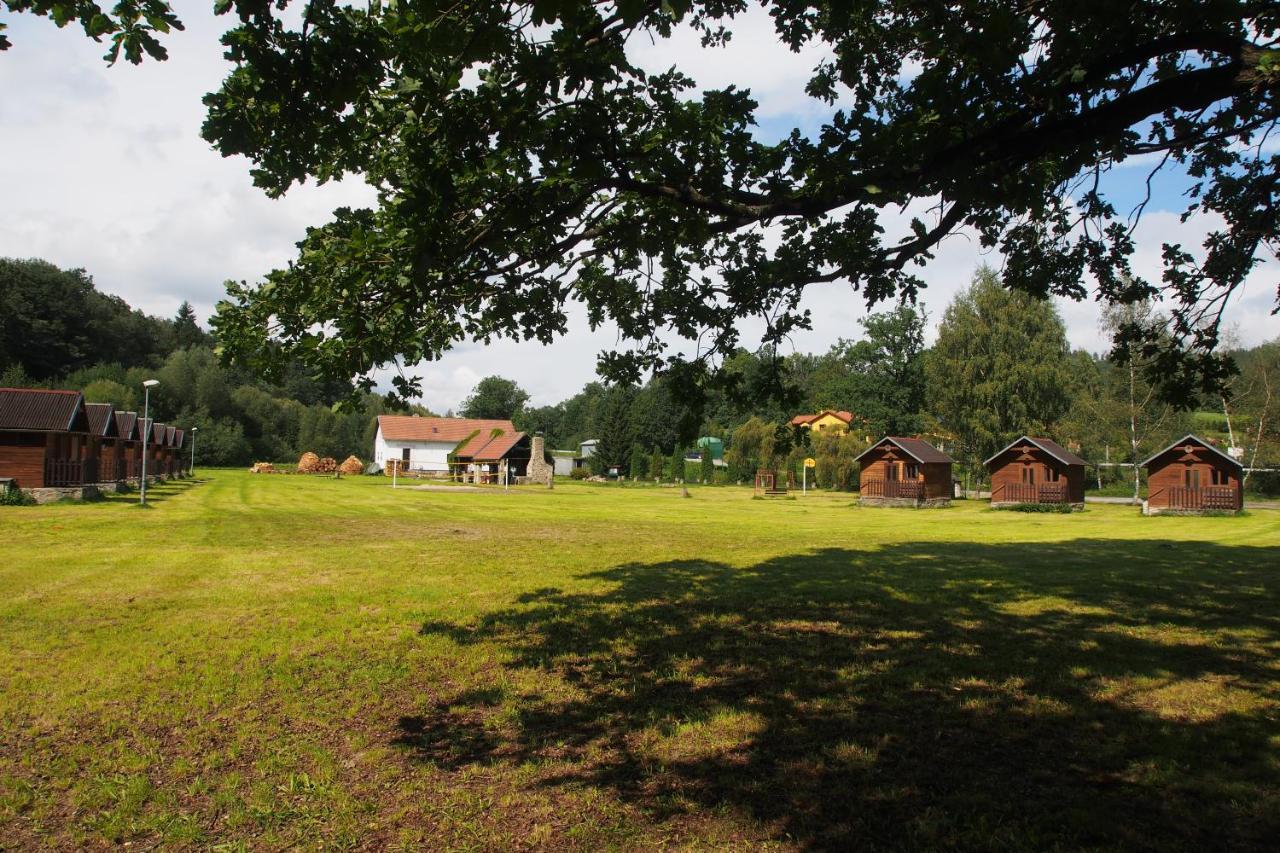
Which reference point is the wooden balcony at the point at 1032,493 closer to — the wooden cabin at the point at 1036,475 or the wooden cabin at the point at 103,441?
the wooden cabin at the point at 1036,475

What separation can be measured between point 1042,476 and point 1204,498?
7522 mm

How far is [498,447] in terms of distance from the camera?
6188 centimetres

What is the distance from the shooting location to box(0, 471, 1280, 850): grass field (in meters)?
4.20

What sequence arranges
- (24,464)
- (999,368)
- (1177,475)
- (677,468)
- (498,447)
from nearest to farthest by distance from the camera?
(24,464), (1177,475), (999,368), (498,447), (677,468)

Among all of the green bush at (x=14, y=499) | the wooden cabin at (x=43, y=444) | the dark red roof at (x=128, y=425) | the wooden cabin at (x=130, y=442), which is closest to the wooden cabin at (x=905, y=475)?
the wooden cabin at (x=43, y=444)

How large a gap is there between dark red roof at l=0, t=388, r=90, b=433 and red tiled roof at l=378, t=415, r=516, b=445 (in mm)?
44233

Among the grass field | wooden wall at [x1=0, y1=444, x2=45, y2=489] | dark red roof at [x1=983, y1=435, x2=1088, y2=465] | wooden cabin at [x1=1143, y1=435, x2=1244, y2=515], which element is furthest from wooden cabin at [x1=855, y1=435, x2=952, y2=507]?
wooden wall at [x1=0, y1=444, x2=45, y2=489]

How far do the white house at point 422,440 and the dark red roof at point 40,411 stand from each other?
143 ft

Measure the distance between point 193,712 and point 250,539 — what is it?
44.1ft

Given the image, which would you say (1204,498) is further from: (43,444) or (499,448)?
Answer: (43,444)

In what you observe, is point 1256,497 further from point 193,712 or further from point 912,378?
point 193,712

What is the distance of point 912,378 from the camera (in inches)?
2778

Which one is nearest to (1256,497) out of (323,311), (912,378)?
(912,378)

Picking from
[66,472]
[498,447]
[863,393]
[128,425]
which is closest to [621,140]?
[66,472]
